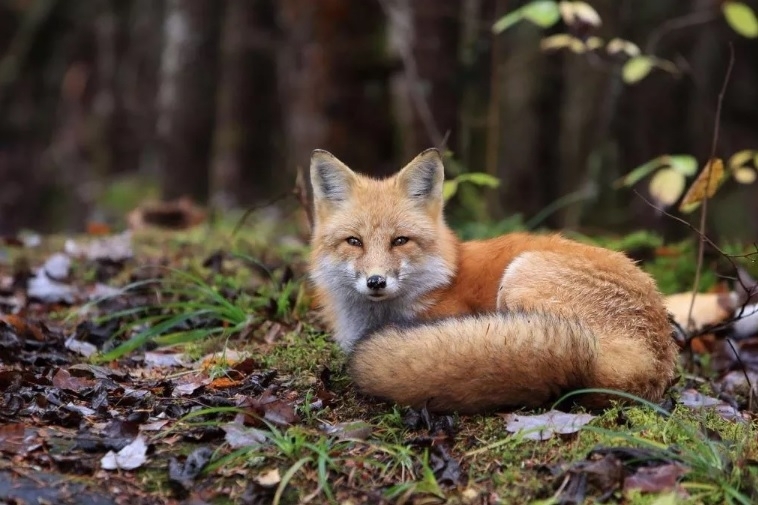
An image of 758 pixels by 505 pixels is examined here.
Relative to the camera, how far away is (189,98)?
13.5m

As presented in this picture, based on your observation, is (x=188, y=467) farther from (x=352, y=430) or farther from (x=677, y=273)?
(x=677, y=273)

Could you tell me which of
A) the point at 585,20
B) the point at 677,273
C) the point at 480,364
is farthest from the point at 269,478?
the point at 677,273

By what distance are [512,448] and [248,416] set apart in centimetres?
125

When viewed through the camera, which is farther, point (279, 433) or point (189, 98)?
point (189, 98)

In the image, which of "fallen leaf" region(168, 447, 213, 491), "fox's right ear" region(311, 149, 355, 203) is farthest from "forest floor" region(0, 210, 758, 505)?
"fox's right ear" region(311, 149, 355, 203)

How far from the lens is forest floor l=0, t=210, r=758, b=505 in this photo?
10.9ft

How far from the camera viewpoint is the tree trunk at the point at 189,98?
42.8 ft

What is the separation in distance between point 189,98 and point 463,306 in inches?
389

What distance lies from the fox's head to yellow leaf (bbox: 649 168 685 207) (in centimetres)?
159

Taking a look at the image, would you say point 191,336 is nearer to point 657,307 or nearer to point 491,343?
point 491,343

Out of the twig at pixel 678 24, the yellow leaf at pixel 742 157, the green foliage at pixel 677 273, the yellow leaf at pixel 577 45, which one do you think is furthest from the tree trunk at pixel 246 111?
the yellow leaf at pixel 742 157

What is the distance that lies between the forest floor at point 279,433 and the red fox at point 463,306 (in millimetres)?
195

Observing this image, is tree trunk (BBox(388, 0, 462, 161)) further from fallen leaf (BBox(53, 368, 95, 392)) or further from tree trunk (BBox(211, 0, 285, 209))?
tree trunk (BBox(211, 0, 285, 209))

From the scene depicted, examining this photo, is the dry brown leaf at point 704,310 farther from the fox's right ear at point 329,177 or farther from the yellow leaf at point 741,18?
the fox's right ear at point 329,177
